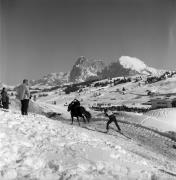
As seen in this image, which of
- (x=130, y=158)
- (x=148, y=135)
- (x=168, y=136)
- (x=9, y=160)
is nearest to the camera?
(x=9, y=160)

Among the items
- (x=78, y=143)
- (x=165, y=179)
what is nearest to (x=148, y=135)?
(x=78, y=143)

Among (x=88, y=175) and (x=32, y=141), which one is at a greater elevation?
(x=32, y=141)

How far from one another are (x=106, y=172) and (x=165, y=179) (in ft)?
7.96

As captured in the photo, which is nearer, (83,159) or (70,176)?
(70,176)

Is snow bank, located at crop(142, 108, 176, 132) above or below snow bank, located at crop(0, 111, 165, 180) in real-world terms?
above

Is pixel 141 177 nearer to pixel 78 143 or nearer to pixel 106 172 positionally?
pixel 106 172

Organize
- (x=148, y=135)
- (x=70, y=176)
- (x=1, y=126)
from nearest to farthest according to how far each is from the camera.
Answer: (x=70, y=176)
(x=1, y=126)
(x=148, y=135)

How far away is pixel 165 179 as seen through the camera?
14664 millimetres

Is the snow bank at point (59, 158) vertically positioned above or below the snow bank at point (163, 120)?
below

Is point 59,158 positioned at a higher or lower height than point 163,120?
lower

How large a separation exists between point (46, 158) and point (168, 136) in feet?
69.3

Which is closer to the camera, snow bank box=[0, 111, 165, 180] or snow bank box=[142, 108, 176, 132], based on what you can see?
snow bank box=[0, 111, 165, 180]

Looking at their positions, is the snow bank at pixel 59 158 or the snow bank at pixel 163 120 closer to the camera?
the snow bank at pixel 59 158

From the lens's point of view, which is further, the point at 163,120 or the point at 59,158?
the point at 163,120
